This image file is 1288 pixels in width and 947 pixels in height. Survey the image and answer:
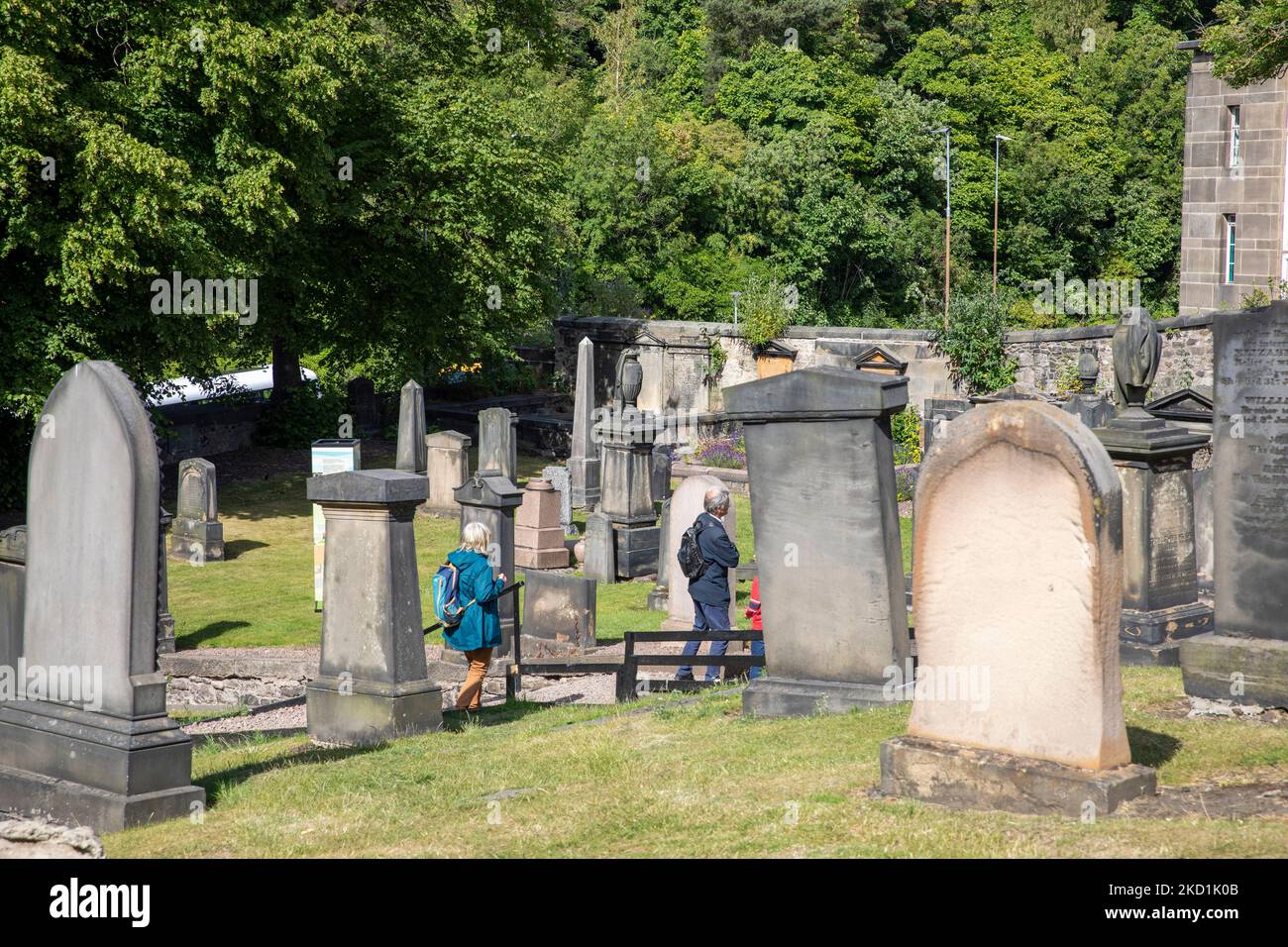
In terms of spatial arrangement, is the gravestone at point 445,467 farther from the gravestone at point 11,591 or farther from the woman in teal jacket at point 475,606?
the gravestone at point 11,591

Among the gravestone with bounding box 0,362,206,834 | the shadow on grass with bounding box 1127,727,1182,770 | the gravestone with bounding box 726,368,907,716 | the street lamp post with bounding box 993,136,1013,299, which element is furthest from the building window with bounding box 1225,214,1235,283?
the gravestone with bounding box 0,362,206,834

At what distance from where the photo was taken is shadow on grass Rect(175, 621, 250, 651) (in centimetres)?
1781

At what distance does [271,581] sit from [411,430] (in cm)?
484

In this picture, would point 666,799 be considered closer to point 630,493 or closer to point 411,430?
point 630,493

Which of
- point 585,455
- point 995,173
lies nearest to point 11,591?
point 585,455

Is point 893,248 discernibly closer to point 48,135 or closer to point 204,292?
point 204,292


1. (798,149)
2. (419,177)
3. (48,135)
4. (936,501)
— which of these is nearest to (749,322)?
(419,177)

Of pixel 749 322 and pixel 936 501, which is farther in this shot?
pixel 749 322

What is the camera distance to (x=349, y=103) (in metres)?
29.6

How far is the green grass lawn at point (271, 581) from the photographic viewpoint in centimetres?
1836

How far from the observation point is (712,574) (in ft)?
43.7

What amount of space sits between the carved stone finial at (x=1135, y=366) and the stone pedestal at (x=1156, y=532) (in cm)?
20

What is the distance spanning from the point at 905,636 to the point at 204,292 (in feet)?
60.2
